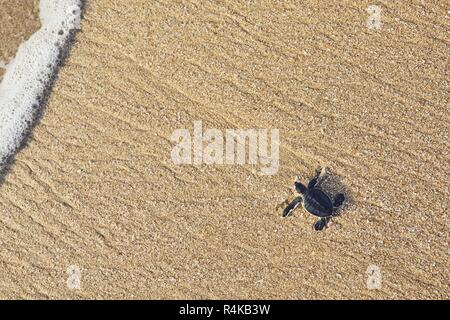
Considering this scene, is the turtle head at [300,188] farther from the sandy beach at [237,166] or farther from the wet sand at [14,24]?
the wet sand at [14,24]

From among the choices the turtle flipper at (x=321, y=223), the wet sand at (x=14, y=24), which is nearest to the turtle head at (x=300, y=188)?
the turtle flipper at (x=321, y=223)

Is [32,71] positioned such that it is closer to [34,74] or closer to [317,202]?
[34,74]

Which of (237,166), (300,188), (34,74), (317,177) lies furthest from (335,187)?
(34,74)

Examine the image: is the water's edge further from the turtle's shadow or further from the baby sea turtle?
the turtle's shadow

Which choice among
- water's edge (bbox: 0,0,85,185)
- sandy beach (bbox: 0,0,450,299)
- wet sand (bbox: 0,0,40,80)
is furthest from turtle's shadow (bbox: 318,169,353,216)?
wet sand (bbox: 0,0,40,80)

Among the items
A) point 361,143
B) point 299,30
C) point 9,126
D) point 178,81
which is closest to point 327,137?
point 361,143

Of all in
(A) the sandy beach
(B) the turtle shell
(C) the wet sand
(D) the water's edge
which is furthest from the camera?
(C) the wet sand
